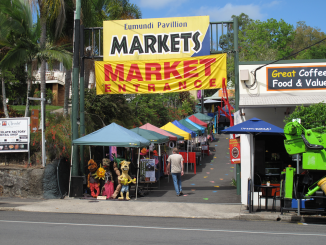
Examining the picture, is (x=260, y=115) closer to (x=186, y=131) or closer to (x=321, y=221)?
(x=321, y=221)

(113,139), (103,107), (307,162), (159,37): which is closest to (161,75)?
(159,37)

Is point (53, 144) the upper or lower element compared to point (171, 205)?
upper

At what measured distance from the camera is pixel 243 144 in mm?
11031

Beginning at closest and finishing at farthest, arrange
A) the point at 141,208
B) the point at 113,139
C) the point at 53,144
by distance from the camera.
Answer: the point at 141,208
the point at 113,139
the point at 53,144

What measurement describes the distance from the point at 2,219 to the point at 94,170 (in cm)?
398

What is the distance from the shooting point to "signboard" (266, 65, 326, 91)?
11.6 m

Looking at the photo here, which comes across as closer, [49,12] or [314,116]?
[314,116]

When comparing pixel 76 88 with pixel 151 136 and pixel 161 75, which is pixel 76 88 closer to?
pixel 161 75

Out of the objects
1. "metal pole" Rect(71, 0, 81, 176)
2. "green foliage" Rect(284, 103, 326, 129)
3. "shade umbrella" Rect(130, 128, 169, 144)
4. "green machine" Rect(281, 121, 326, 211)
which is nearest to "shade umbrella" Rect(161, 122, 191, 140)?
"shade umbrella" Rect(130, 128, 169, 144)

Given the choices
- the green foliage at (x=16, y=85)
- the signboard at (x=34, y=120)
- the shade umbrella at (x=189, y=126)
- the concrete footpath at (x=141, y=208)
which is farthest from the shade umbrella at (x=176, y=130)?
the green foliage at (x=16, y=85)

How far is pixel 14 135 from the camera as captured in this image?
1255cm

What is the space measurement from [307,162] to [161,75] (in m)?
6.18

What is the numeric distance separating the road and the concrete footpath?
483mm

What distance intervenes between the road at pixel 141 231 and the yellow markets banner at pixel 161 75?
5.11 meters
